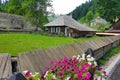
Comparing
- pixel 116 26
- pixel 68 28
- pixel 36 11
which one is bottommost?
pixel 116 26

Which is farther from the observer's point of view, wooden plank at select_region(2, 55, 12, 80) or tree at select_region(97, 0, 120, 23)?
tree at select_region(97, 0, 120, 23)

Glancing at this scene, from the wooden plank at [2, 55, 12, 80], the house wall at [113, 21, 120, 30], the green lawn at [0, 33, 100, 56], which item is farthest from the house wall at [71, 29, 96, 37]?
the wooden plank at [2, 55, 12, 80]

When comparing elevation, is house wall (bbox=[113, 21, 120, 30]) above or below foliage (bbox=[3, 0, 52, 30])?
below

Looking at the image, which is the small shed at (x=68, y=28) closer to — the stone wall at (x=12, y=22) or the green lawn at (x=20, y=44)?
the stone wall at (x=12, y=22)

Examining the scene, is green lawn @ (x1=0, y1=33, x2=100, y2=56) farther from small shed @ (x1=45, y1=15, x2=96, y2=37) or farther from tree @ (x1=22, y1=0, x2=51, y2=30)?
tree @ (x1=22, y1=0, x2=51, y2=30)

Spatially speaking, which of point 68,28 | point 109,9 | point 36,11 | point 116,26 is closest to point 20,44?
point 68,28

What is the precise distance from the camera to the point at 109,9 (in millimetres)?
64625

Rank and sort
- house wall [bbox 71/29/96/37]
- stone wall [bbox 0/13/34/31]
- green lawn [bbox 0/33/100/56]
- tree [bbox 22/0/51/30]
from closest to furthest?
green lawn [bbox 0/33/100/56] < house wall [bbox 71/29/96/37] < stone wall [bbox 0/13/34/31] < tree [bbox 22/0/51/30]

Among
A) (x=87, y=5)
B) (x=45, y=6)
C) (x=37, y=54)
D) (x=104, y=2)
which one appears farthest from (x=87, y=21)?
(x=37, y=54)

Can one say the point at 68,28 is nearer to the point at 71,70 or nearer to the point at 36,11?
the point at 36,11

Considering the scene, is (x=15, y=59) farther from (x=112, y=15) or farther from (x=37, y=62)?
(x=112, y=15)

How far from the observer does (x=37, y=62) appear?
23.0ft

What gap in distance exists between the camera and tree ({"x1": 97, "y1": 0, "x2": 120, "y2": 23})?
63.6 metres

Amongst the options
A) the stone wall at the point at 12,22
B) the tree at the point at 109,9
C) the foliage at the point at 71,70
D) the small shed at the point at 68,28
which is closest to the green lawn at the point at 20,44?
the foliage at the point at 71,70
